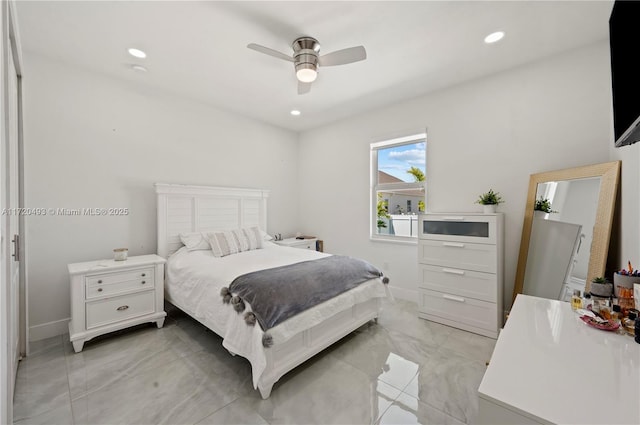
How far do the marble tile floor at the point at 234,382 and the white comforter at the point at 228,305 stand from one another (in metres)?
0.28

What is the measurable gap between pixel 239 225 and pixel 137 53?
2275 millimetres

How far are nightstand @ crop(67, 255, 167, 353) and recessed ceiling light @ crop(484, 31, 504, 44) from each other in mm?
3735

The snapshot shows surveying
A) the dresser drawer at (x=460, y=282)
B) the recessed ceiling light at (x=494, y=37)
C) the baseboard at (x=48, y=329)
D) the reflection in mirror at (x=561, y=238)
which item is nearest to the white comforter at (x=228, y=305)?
the dresser drawer at (x=460, y=282)

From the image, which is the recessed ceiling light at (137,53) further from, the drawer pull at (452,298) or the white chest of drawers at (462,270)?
the drawer pull at (452,298)

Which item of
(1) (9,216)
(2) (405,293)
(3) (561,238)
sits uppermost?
(1) (9,216)

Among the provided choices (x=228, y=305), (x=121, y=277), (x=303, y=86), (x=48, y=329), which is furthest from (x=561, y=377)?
(x=48, y=329)

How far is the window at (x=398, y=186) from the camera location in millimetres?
3621

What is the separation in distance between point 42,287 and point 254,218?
2.37 m

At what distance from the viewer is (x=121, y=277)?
8.38 feet

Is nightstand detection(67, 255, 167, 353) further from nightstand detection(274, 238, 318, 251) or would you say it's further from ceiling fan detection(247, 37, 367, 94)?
ceiling fan detection(247, 37, 367, 94)

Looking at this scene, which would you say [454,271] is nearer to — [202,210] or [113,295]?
[202,210]

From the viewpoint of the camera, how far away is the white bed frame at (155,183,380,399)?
1945 mm

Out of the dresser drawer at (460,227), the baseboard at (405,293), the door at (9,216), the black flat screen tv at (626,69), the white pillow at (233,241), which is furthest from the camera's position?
the baseboard at (405,293)

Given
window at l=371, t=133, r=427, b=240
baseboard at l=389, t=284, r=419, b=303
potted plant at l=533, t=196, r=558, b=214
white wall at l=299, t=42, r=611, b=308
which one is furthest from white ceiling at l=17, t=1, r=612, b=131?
baseboard at l=389, t=284, r=419, b=303
